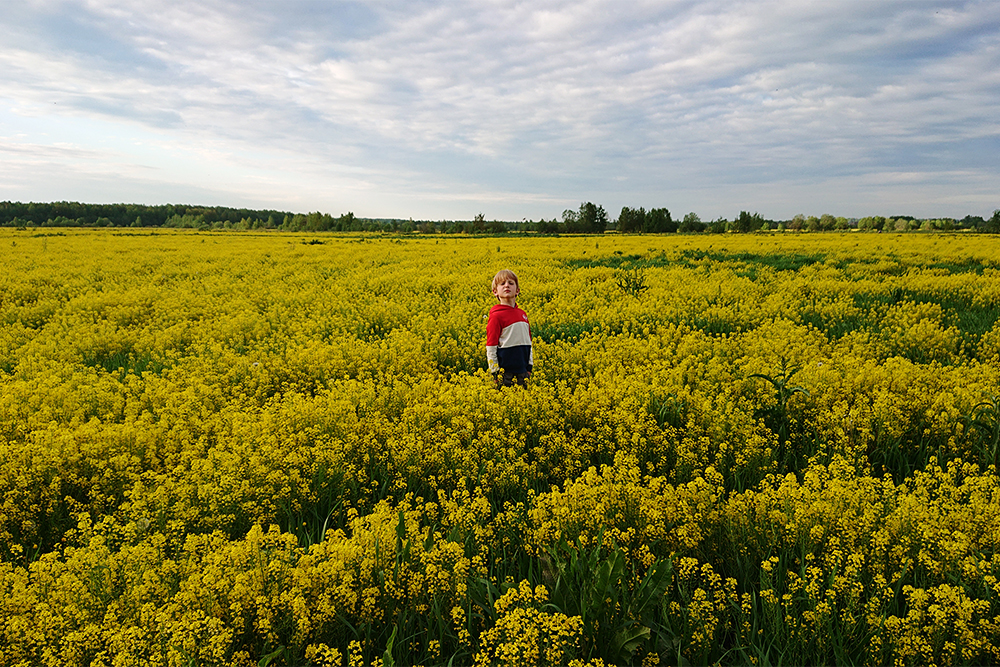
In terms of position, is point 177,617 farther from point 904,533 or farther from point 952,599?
point 904,533

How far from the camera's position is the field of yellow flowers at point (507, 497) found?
255 centimetres

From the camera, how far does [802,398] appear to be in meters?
5.36

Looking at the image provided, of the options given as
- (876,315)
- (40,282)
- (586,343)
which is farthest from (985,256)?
(40,282)

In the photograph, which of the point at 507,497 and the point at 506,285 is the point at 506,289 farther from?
the point at 507,497

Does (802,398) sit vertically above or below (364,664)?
above

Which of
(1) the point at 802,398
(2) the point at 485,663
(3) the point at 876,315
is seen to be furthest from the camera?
(3) the point at 876,315

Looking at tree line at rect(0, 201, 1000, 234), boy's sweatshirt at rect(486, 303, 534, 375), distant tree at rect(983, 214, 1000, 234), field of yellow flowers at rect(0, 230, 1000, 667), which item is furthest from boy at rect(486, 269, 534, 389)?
distant tree at rect(983, 214, 1000, 234)

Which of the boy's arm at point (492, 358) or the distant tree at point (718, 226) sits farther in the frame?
the distant tree at point (718, 226)

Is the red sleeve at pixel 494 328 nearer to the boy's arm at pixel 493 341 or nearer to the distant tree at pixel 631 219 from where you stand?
the boy's arm at pixel 493 341

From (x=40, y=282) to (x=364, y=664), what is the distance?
1802 cm

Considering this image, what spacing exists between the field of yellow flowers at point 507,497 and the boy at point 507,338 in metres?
0.34

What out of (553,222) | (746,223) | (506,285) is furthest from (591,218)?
(506,285)

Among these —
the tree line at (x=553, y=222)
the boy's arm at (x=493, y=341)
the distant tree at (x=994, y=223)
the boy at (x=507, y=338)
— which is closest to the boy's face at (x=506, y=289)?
the boy at (x=507, y=338)

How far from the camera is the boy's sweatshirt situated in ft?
20.1
